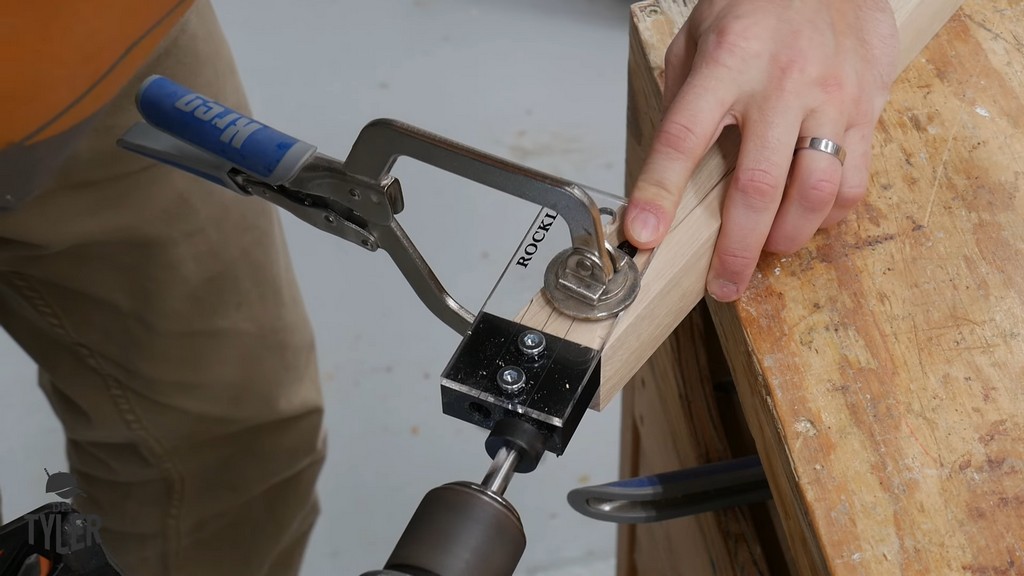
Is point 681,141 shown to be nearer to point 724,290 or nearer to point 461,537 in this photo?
point 724,290

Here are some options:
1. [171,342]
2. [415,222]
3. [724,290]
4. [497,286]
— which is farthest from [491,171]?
[415,222]

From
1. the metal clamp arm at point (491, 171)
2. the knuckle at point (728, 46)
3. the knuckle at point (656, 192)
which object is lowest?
the knuckle at point (656, 192)

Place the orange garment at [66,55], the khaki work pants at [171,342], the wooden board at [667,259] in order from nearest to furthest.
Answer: the wooden board at [667,259], the orange garment at [66,55], the khaki work pants at [171,342]

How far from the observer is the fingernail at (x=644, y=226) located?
1.87 feet

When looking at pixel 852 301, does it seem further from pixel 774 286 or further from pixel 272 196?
pixel 272 196

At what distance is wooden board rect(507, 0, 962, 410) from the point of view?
54 centimetres

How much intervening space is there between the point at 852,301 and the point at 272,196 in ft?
1.22

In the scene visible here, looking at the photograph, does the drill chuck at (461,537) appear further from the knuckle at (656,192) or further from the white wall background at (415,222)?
the white wall background at (415,222)

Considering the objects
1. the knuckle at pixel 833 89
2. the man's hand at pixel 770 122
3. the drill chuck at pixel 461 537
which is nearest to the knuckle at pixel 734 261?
the man's hand at pixel 770 122

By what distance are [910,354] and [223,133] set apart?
0.43 m

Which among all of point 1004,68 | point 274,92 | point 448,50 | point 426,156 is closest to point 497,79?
point 448,50

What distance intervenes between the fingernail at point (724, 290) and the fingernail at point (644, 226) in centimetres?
6

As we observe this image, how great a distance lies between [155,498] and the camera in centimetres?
109

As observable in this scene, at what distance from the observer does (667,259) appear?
58 centimetres
